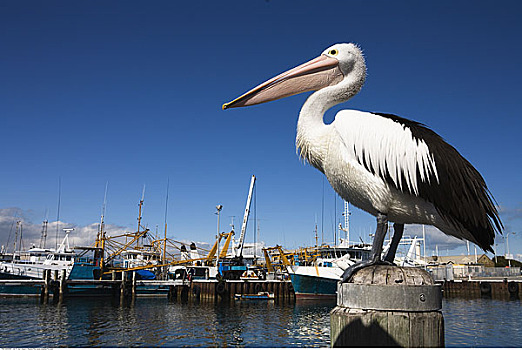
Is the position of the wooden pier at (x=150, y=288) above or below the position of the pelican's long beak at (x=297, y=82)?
below

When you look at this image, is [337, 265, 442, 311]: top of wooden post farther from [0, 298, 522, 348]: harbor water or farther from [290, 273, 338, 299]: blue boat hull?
[290, 273, 338, 299]: blue boat hull

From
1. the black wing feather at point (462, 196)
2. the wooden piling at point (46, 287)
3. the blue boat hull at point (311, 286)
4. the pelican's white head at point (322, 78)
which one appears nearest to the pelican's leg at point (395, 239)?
the black wing feather at point (462, 196)

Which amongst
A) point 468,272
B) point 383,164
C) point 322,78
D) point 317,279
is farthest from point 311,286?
point 383,164

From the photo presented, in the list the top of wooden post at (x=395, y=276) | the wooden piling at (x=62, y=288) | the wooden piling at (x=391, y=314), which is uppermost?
the top of wooden post at (x=395, y=276)

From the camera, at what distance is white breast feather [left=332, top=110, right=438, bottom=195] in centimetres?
338

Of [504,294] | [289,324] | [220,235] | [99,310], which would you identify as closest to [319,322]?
[289,324]

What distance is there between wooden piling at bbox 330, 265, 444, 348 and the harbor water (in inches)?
618

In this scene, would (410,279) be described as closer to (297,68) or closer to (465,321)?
(297,68)

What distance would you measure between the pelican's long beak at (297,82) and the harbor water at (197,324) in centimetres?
1488

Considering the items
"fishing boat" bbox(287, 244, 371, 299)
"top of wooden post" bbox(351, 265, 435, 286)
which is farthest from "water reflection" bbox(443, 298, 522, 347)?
"top of wooden post" bbox(351, 265, 435, 286)

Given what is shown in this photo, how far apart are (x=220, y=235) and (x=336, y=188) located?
4006 cm

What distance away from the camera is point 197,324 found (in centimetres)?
2195

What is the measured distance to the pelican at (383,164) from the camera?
3248mm

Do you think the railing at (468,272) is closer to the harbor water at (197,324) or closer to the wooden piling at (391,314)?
the harbor water at (197,324)
